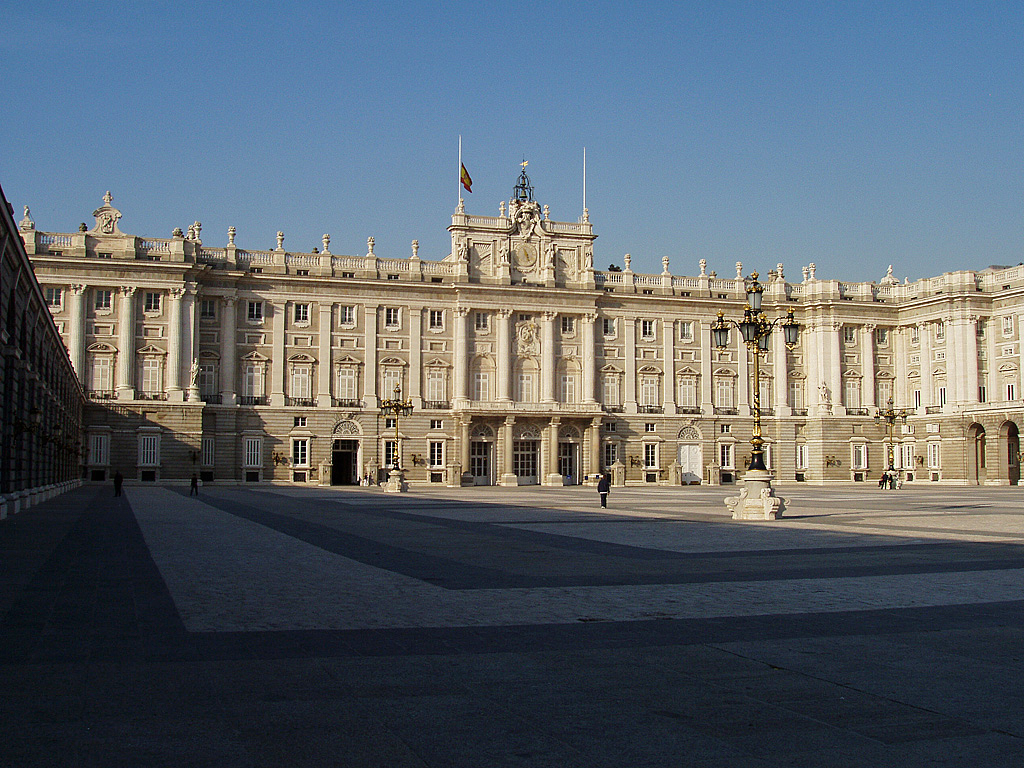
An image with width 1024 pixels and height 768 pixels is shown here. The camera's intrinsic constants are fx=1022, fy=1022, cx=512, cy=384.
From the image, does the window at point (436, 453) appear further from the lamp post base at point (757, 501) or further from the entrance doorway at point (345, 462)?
the lamp post base at point (757, 501)

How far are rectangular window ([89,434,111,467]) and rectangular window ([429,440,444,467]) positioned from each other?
21602 millimetres

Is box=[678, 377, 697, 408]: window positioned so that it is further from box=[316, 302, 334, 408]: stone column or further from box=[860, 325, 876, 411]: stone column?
box=[316, 302, 334, 408]: stone column

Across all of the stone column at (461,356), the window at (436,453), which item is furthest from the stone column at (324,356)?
the stone column at (461,356)

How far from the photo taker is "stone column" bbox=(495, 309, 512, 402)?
244ft

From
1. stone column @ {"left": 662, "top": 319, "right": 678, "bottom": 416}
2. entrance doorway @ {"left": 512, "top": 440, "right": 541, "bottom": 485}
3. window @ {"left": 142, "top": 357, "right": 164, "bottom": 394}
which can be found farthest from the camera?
stone column @ {"left": 662, "top": 319, "right": 678, "bottom": 416}

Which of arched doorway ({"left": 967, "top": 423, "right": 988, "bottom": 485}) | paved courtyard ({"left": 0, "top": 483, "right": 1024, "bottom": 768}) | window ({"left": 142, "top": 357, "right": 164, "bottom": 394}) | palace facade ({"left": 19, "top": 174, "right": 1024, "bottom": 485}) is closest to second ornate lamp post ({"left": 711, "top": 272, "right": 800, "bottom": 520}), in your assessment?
paved courtyard ({"left": 0, "top": 483, "right": 1024, "bottom": 768})

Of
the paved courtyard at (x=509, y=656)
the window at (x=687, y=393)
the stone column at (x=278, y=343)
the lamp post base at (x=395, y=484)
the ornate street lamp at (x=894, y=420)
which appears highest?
the stone column at (x=278, y=343)

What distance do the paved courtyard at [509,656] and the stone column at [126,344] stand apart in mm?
49359

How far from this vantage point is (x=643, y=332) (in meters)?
79.4

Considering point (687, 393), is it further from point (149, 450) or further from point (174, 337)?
point (149, 450)

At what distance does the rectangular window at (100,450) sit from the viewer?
65.7m

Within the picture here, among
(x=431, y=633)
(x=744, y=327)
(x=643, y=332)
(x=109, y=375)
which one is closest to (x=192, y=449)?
(x=109, y=375)

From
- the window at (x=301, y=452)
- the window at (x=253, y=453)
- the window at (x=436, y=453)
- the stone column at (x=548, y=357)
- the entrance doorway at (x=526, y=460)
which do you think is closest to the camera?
the window at (x=253, y=453)

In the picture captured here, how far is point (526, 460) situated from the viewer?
248 feet
